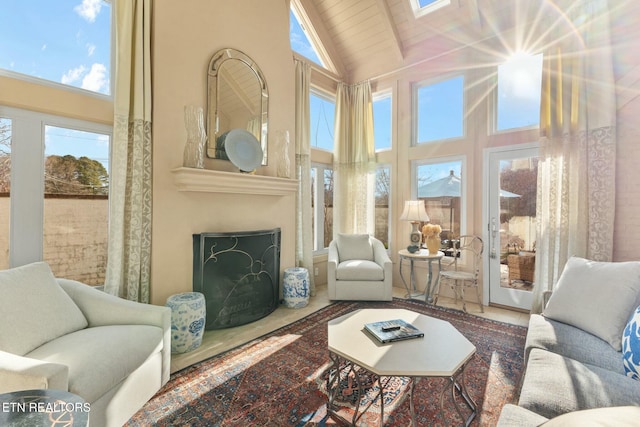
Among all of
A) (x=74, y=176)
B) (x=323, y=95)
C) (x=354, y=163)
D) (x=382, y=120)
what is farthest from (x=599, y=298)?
(x=323, y=95)

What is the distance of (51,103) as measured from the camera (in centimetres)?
221

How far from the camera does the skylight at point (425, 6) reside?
3.99 m

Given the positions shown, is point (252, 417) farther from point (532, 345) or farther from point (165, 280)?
point (532, 345)

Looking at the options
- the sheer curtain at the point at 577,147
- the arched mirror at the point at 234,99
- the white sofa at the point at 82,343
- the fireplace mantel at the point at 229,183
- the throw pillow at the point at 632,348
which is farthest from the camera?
the arched mirror at the point at 234,99

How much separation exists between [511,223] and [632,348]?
232 centimetres

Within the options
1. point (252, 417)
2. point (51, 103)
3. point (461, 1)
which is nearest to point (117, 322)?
point (252, 417)

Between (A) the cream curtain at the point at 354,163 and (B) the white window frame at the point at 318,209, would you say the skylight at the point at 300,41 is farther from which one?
(B) the white window frame at the point at 318,209

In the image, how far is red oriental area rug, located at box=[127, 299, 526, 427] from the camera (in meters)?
1.65

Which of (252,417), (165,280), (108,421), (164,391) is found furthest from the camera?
(165,280)

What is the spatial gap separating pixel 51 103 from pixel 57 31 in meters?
0.63

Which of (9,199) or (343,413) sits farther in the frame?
(9,199)

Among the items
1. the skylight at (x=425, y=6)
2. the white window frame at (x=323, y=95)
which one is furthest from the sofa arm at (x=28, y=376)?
the skylight at (x=425, y=6)

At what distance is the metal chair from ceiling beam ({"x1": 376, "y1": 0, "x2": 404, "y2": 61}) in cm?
296

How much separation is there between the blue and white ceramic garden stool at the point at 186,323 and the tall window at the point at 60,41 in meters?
1.97
